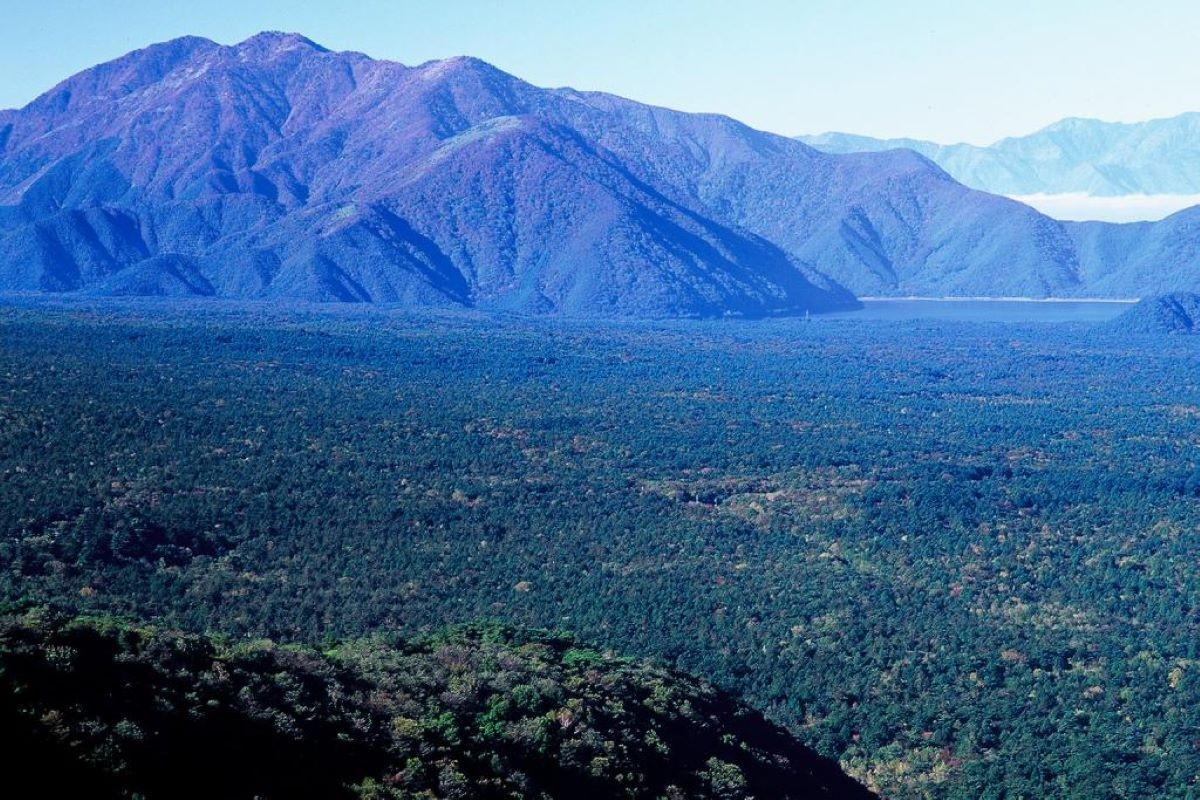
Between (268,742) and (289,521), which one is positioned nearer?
(268,742)

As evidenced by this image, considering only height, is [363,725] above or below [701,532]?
above

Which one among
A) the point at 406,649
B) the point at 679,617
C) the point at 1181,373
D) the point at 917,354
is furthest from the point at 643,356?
the point at 406,649

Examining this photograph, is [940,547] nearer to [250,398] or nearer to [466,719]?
[466,719]

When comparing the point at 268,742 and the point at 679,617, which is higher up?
the point at 268,742

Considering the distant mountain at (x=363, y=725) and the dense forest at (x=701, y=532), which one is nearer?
the distant mountain at (x=363, y=725)

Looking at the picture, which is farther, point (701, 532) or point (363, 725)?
point (701, 532)

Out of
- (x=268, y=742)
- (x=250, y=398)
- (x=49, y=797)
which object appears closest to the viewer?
(x=49, y=797)
